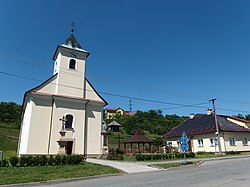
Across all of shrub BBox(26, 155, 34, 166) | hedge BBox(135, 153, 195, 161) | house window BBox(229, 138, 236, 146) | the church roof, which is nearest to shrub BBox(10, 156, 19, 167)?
shrub BBox(26, 155, 34, 166)

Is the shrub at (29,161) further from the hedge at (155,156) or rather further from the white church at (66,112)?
the hedge at (155,156)

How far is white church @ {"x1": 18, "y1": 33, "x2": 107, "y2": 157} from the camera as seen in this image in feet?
68.9

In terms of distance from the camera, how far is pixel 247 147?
30891mm

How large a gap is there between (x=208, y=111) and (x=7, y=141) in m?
38.6

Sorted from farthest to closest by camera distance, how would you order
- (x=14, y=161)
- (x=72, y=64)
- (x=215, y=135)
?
(x=215, y=135) → (x=72, y=64) → (x=14, y=161)

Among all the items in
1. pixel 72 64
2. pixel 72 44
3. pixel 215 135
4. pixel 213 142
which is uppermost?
pixel 72 44

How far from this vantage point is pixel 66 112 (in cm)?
2294

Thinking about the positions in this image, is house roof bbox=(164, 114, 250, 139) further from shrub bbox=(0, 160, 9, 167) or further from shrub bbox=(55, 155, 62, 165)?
shrub bbox=(0, 160, 9, 167)

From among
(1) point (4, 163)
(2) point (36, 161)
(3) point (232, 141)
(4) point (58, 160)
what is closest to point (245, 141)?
(3) point (232, 141)

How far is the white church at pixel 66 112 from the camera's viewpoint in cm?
2100

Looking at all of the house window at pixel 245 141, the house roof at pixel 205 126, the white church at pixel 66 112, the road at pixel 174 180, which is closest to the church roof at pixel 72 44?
the white church at pixel 66 112

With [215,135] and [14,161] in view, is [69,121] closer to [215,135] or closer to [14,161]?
[14,161]

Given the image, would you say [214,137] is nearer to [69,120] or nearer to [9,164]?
[69,120]

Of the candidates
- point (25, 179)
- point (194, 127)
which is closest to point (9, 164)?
point (25, 179)
